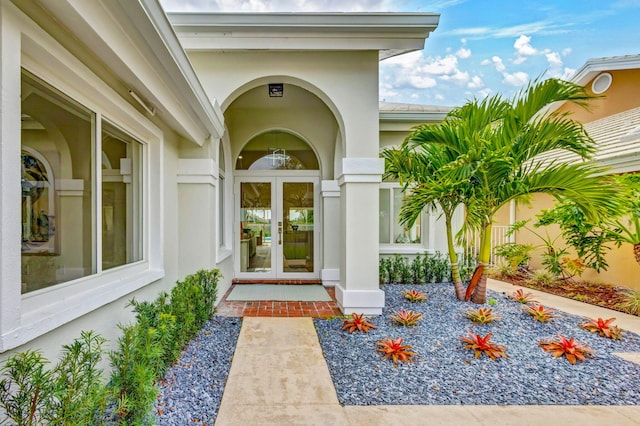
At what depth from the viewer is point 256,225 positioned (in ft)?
26.5

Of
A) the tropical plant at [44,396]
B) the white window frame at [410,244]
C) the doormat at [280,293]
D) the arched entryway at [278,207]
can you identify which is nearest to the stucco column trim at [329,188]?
the arched entryway at [278,207]

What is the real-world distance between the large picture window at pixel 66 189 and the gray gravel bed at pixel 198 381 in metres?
1.28

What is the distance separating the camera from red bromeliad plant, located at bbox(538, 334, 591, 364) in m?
3.78

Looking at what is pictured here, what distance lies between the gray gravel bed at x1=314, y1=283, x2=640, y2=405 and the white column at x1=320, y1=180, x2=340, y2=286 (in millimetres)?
2537

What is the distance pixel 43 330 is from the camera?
2092mm

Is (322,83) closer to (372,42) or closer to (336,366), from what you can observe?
(372,42)

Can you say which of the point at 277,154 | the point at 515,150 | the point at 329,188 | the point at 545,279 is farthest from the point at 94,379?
the point at 545,279

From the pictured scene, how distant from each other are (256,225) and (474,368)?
18.9 ft

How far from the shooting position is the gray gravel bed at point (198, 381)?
2668mm

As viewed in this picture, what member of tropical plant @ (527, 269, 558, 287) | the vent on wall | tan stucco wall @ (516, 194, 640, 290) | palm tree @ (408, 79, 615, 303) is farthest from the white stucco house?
the vent on wall

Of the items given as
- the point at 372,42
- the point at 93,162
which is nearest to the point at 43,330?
the point at 93,162

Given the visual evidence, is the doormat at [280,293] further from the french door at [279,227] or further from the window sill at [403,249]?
the window sill at [403,249]

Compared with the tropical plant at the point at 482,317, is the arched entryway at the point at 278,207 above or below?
above

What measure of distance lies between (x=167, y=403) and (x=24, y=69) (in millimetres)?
2706
